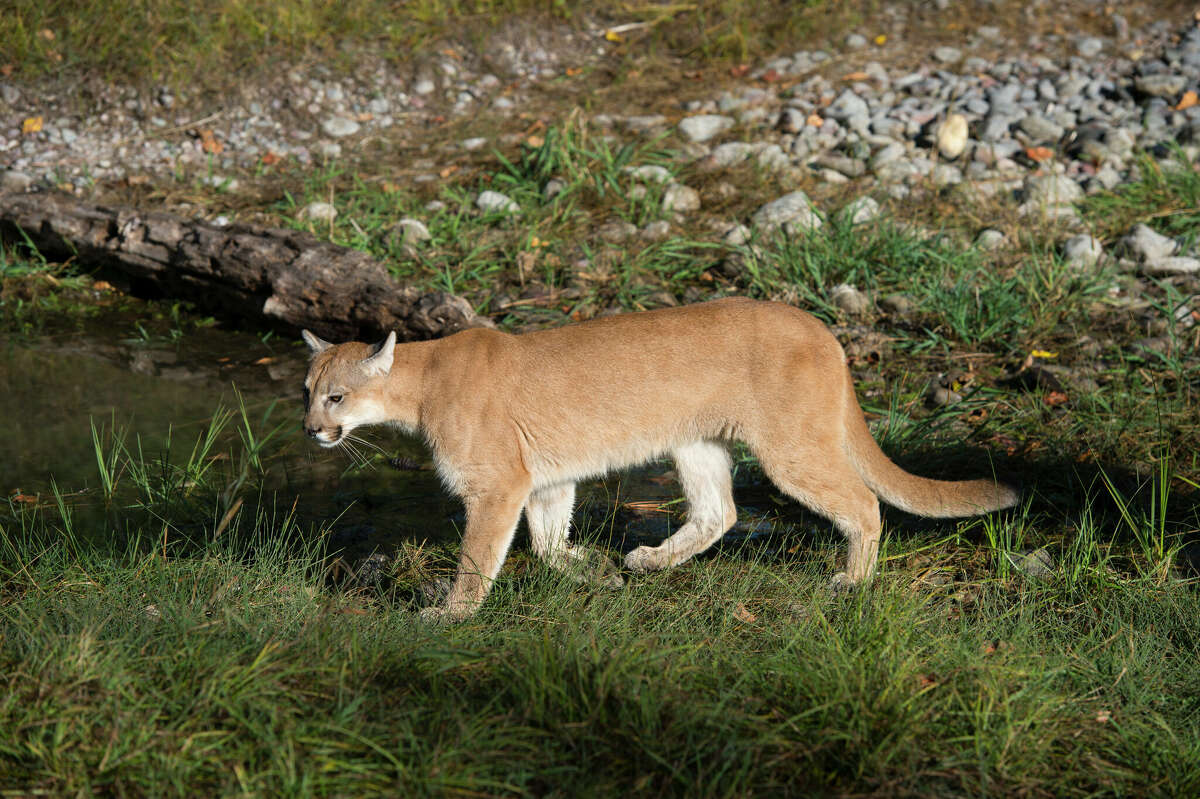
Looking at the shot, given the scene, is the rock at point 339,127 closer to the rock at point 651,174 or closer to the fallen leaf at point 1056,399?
the rock at point 651,174

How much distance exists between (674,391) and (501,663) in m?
1.67

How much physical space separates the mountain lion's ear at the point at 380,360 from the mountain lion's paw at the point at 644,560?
134 cm

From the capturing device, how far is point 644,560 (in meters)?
4.84

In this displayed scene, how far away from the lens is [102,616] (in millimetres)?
3521

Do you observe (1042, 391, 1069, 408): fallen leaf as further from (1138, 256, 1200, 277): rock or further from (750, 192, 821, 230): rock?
(750, 192, 821, 230): rock

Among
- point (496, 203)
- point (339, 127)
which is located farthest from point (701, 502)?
point (339, 127)

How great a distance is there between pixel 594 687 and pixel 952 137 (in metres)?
6.88

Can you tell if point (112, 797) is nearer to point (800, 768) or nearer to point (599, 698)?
point (599, 698)

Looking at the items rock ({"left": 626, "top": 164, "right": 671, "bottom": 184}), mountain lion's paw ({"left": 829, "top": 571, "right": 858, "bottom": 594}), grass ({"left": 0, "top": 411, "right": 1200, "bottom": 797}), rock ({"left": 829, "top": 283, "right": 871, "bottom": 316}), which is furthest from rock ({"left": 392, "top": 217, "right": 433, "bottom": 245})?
mountain lion's paw ({"left": 829, "top": 571, "right": 858, "bottom": 594})

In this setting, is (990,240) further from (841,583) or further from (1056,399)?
(841,583)

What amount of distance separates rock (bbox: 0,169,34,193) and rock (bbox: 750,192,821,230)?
217 inches

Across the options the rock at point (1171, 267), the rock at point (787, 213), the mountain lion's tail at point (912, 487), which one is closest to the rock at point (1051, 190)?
the rock at point (1171, 267)

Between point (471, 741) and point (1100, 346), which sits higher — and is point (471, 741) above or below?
above

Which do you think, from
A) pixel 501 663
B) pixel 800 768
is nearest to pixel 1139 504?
pixel 800 768
